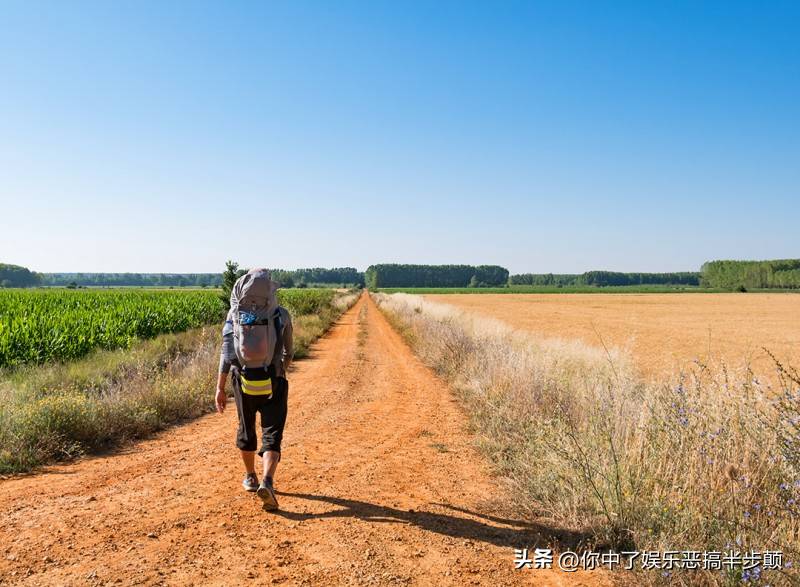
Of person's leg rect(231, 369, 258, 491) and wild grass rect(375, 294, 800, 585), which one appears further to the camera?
person's leg rect(231, 369, 258, 491)

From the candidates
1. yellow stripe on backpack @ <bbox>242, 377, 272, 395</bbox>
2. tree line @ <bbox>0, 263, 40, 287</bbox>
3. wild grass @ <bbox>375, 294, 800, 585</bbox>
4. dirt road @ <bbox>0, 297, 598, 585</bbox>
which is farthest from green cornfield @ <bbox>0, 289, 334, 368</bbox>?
tree line @ <bbox>0, 263, 40, 287</bbox>

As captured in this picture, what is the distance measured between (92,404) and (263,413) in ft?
13.2

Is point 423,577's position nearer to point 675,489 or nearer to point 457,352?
point 675,489

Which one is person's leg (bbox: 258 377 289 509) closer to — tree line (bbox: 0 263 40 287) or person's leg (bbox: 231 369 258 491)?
person's leg (bbox: 231 369 258 491)

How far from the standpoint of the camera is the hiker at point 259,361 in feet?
15.5

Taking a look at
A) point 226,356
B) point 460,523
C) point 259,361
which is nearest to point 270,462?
point 259,361

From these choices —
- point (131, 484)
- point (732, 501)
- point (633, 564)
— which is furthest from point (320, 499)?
point (732, 501)

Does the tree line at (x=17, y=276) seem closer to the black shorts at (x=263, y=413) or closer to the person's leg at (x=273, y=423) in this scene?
the black shorts at (x=263, y=413)

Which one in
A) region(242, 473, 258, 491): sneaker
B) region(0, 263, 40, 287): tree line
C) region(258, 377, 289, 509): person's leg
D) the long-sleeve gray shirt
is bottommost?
region(242, 473, 258, 491): sneaker

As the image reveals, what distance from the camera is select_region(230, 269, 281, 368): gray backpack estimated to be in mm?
4707

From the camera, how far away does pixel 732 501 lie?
12.7 feet

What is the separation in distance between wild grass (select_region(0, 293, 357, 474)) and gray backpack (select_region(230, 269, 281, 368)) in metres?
3.57

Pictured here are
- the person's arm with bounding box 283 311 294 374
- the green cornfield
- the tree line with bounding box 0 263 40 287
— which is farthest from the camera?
the tree line with bounding box 0 263 40 287

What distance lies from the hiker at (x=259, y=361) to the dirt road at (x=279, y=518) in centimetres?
58
